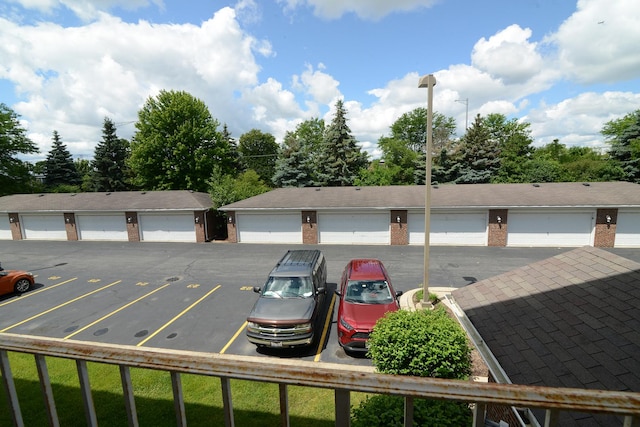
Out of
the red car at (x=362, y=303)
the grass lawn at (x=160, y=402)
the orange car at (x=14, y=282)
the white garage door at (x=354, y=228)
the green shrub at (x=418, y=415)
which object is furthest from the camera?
the white garage door at (x=354, y=228)

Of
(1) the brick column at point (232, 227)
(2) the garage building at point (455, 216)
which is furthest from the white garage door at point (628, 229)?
Answer: (1) the brick column at point (232, 227)

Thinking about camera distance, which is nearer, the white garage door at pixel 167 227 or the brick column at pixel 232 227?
the brick column at pixel 232 227

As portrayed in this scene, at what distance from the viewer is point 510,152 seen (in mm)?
35094

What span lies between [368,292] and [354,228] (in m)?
12.7

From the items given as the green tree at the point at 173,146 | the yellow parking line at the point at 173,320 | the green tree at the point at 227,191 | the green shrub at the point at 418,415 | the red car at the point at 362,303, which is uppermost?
the green tree at the point at 173,146

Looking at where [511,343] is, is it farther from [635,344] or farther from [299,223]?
[299,223]

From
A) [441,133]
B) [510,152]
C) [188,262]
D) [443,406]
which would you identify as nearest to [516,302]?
[443,406]

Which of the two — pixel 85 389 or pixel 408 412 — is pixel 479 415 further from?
pixel 85 389

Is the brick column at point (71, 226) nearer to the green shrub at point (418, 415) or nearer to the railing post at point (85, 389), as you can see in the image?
the green shrub at point (418, 415)

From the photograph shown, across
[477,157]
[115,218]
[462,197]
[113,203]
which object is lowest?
[115,218]

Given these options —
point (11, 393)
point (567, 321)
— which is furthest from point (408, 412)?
point (567, 321)

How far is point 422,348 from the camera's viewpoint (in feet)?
19.2

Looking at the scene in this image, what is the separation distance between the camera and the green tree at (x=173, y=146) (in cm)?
3422

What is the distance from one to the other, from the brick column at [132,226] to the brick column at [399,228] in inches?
740
